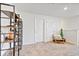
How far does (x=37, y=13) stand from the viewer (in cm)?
145

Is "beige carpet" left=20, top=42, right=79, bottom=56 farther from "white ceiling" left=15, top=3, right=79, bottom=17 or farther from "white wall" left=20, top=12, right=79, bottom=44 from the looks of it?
"white ceiling" left=15, top=3, right=79, bottom=17

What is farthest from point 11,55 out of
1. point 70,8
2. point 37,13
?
point 70,8

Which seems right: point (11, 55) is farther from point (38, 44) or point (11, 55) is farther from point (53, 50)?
point (53, 50)

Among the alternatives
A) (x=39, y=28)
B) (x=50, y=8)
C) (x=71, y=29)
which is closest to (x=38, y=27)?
(x=39, y=28)

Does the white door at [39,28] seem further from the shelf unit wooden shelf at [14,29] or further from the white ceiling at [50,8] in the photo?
the shelf unit wooden shelf at [14,29]

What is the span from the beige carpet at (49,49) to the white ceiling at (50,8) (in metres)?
0.44

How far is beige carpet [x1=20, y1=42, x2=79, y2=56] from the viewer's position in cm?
139

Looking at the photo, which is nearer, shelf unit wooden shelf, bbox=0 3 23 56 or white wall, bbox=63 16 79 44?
shelf unit wooden shelf, bbox=0 3 23 56

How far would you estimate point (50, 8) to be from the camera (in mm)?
1435

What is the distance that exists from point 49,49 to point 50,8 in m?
0.58

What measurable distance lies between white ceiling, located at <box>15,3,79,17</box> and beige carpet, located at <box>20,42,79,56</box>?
441mm

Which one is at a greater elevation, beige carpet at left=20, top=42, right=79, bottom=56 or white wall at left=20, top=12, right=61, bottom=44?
white wall at left=20, top=12, right=61, bottom=44

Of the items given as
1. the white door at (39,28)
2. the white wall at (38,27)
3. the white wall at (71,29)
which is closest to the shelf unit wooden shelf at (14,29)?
the white wall at (38,27)

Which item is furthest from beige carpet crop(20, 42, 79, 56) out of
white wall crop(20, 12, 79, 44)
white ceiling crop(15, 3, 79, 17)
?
white ceiling crop(15, 3, 79, 17)
